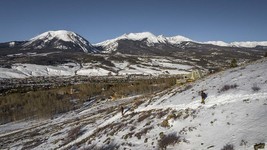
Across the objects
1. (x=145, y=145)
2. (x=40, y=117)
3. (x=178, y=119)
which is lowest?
(x=40, y=117)

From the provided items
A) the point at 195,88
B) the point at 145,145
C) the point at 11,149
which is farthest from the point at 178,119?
the point at 11,149

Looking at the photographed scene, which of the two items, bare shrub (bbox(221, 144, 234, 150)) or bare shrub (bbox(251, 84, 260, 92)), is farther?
bare shrub (bbox(251, 84, 260, 92))

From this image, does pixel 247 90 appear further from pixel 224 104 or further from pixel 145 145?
pixel 145 145

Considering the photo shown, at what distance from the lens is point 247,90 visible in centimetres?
3122

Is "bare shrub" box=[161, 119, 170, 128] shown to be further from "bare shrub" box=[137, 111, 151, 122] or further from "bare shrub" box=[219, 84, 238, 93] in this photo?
"bare shrub" box=[219, 84, 238, 93]

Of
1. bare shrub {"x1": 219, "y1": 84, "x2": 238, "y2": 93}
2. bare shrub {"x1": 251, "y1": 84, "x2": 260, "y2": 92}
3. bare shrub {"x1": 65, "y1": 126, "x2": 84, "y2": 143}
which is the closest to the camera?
bare shrub {"x1": 251, "y1": 84, "x2": 260, "y2": 92}

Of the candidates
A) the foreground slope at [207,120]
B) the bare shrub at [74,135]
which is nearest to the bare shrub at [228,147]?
the foreground slope at [207,120]

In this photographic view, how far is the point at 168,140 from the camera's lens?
27.6 metres

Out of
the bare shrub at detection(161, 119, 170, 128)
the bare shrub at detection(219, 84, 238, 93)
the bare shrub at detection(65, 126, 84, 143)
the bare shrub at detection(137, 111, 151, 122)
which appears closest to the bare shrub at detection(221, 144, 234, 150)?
the bare shrub at detection(161, 119, 170, 128)

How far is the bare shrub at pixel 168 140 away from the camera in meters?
26.9

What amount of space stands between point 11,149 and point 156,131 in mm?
33449

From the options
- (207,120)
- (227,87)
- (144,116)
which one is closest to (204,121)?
(207,120)

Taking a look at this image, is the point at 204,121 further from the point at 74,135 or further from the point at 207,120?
the point at 74,135

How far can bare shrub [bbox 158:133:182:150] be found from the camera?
26.9 m
